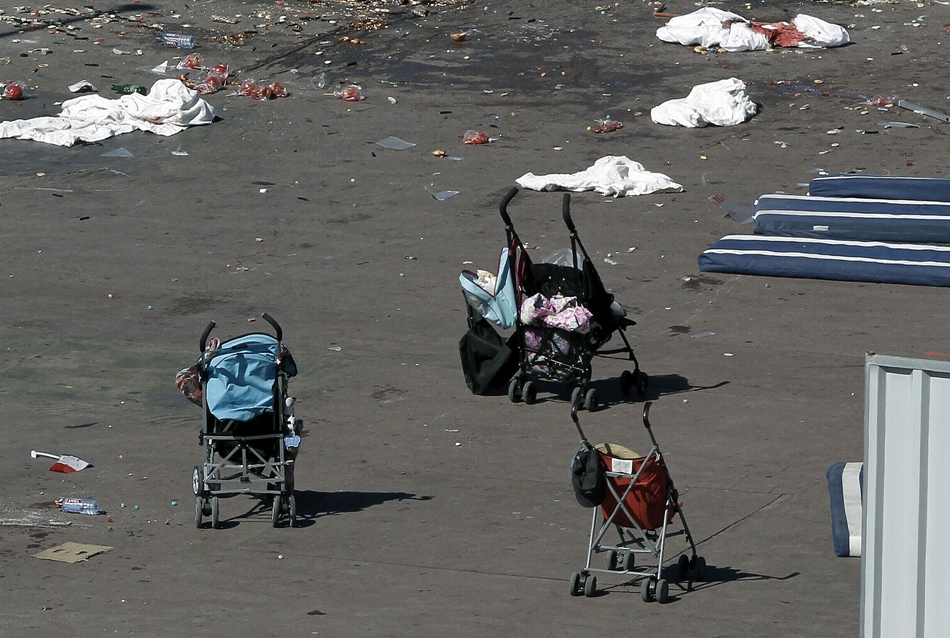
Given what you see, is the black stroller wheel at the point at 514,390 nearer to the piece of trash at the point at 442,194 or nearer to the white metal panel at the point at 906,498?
the white metal panel at the point at 906,498

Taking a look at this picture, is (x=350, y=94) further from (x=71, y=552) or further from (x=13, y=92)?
(x=71, y=552)

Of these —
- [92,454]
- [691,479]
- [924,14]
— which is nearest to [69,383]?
[92,454]

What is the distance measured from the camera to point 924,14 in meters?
24.9

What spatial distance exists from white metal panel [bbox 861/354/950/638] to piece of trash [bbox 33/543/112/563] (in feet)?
15.1

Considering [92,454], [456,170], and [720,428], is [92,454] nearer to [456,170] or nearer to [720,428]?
[720,428]

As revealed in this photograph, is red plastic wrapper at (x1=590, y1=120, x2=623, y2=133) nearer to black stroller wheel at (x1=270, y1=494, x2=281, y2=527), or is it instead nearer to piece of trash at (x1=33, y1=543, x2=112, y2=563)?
black stroller wheel at (x1=270, y1=494, x2=281, y2=527)

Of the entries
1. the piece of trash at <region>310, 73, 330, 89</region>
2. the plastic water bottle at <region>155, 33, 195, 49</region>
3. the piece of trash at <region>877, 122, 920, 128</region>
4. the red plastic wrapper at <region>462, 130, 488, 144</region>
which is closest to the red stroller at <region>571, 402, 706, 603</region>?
the red plastic wrapper at <region>462, 130, 488, 144</region>

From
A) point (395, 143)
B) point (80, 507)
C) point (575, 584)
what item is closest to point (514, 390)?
point (80, 507)

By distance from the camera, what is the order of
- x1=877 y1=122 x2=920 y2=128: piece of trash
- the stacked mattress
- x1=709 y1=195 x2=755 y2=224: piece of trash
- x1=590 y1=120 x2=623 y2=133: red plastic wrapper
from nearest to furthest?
the stacked mattress < x1=709 y1=195 x2=755 y2=224: piece of trash < x1=877 y1=122 x2=920 y2=128: piece of trash < x1=590 y1=120 x2=623 y2=133: red plastic wrapper

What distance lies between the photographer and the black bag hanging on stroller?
11.1 m

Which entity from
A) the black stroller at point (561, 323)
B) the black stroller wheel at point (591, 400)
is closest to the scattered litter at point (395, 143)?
the black stroller at point (561, 323)

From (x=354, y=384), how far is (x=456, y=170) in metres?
6.88

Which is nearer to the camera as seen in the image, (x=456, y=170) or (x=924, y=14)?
(x=456, y=170)

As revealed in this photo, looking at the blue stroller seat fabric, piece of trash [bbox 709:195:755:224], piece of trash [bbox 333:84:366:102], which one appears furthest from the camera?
piece of trash [bbox 333:84:366:102]
